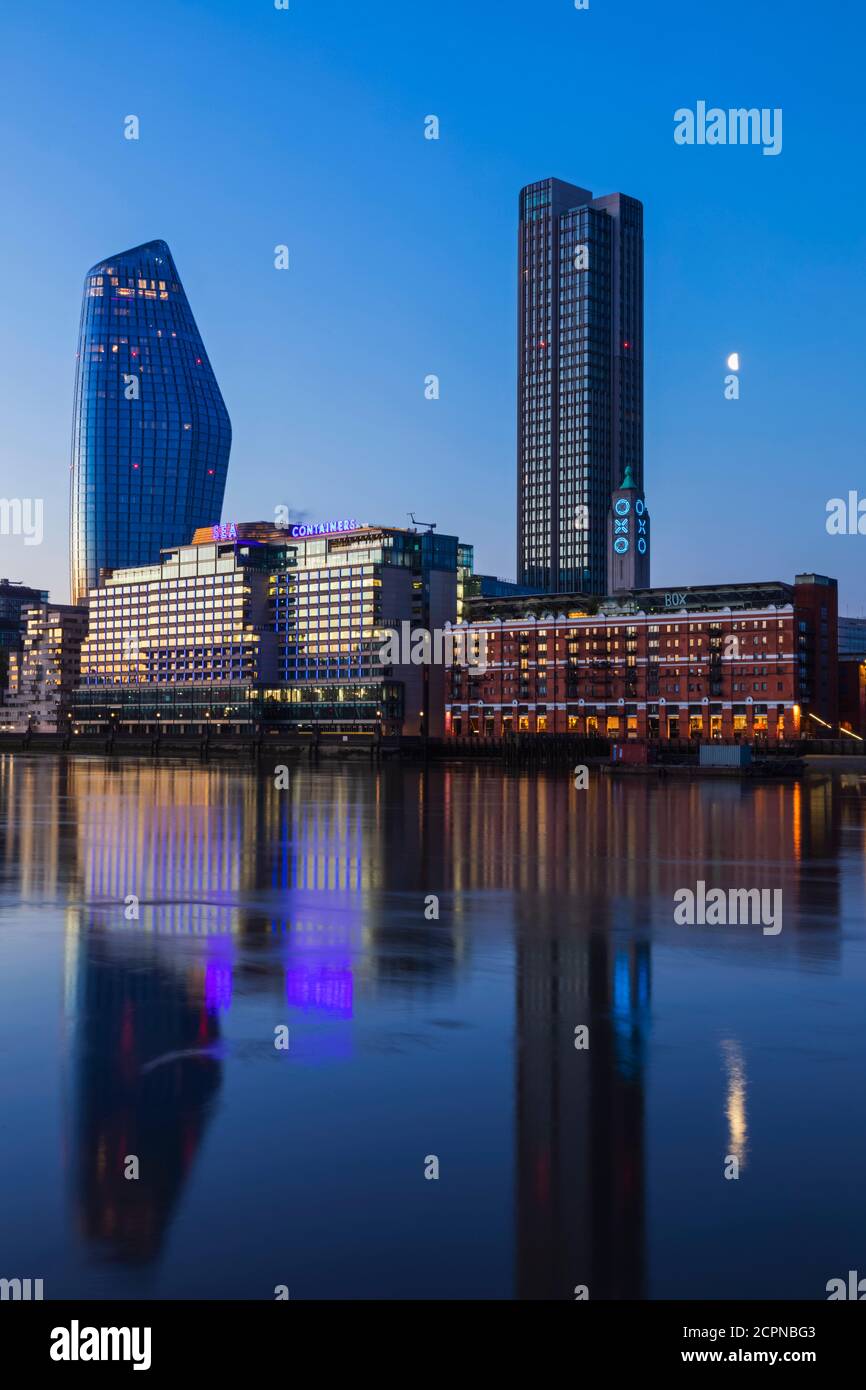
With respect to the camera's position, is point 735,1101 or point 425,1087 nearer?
point 735,1101

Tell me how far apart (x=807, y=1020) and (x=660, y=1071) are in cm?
413

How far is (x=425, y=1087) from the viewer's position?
15586mm

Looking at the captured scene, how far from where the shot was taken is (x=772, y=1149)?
13508 mm

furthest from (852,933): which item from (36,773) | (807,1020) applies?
(36,773)

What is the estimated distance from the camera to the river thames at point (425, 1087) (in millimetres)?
10922

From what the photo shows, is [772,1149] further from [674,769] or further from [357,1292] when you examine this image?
[674,769]

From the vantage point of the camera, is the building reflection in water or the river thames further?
the building reflection in water

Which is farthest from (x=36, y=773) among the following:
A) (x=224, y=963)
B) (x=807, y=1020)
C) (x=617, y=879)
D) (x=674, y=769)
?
(x=807, y=1020)

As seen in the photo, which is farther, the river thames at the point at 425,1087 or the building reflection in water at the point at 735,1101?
the building reflection in water at the point at 735,1101

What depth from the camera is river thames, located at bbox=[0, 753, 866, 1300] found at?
35.8ft
